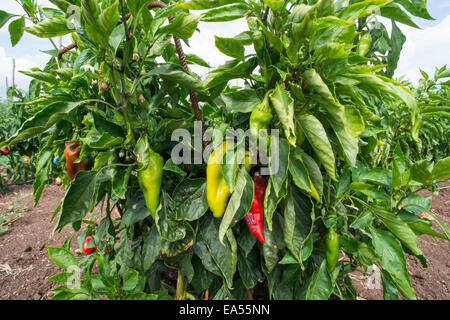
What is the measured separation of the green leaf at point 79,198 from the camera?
2.38 ft

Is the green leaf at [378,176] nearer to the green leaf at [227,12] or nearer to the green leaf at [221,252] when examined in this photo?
the green leaf at [221,252]

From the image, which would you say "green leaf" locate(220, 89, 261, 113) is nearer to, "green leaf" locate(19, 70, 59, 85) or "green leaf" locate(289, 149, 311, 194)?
"green leaf" locate(289, 149, 311, 194)

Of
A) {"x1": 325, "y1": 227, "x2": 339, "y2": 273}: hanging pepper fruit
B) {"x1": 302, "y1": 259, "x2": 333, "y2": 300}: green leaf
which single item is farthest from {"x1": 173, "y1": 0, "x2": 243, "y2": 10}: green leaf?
{"x1": 302, "y1": 259, "x2": 333, "y2": 300}: green leaf

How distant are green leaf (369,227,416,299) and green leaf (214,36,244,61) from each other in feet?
2.03

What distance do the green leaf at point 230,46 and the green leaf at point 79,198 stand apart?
484 millimetres

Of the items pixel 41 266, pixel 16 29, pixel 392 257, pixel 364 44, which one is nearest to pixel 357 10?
pixel 364 44

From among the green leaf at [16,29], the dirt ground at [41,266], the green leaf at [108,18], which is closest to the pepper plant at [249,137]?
the green leaf at [108,18]

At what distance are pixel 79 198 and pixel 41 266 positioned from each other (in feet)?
5.46

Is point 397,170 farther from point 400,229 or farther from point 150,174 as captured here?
point 150,174

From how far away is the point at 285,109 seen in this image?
579 millimetres

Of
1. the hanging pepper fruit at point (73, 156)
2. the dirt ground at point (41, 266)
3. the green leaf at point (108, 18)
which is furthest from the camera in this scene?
the dirt ground at point (41, 266)

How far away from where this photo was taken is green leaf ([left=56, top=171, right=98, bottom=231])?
2.38 feet

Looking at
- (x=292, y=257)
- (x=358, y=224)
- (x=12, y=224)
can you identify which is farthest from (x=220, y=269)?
(x=12, y=224)

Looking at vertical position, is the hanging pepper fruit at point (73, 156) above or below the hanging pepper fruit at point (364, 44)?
below
